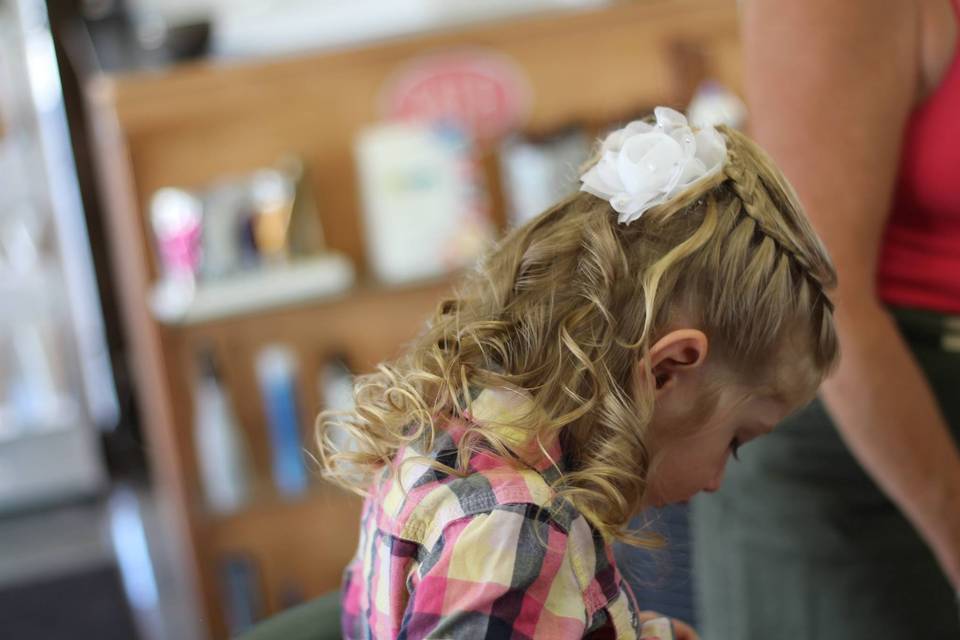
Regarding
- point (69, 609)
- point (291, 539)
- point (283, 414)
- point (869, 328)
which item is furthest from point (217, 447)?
point (869, 328)

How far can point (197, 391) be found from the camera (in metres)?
2.52

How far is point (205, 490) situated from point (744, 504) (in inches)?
59.1

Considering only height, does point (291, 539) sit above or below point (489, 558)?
below

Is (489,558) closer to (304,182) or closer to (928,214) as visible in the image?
(928,214)

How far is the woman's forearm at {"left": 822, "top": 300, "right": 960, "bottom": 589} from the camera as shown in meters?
1.13

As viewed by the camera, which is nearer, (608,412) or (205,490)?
(608,412)

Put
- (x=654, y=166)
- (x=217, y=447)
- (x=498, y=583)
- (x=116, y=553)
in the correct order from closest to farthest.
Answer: (x=498, y=583)
(x=654, y=166)
(x=217, y=447)
(x=116, y=553)

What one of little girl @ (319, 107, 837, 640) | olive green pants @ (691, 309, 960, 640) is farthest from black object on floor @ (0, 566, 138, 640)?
little girl @ (319, 107, 837, 640)

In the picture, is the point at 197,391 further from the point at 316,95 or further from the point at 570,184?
the point at 570,184

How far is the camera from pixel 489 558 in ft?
2.78

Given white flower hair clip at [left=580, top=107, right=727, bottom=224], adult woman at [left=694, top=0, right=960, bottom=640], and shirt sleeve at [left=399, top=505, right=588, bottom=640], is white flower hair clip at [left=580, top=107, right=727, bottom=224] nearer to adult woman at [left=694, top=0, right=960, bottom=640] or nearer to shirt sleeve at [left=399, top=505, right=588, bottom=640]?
adult woman at [left=694, top=0, right=960, bottom=640]

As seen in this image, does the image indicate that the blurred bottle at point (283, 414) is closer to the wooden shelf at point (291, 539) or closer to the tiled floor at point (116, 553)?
the wooden shelf at point (291, 539)

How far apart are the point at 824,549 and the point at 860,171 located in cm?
47

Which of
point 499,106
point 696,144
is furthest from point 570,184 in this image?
point 499,106
